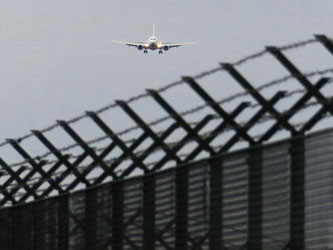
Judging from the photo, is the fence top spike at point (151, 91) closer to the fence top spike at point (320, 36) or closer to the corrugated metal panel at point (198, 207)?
the corrugated metal panel at point (198, 207)

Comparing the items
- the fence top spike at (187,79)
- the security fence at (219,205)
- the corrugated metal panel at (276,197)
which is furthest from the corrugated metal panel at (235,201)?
the fence top spike at (187,79)

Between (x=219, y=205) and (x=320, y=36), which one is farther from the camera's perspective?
(x=219, y=205)

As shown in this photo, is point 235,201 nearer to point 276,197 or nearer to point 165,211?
point 276,197

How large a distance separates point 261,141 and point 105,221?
4803 mm

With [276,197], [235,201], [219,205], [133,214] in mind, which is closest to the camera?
[276,197]

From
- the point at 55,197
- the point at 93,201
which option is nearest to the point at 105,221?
the point at 93,201

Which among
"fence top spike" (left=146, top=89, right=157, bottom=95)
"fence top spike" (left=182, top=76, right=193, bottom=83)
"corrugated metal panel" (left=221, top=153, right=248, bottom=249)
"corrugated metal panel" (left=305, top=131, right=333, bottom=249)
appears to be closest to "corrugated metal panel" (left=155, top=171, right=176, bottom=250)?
"fence top spike" (left=146, top=89, right=157, bottom=95)

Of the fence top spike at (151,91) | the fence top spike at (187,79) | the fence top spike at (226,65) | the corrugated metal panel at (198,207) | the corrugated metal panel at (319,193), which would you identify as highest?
the fence top spike at (151,91)

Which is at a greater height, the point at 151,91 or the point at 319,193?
the point at 151,91

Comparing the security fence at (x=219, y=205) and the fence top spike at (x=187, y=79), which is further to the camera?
the fence top spike at (x=187, y=79)

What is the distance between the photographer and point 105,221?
21.1 metres

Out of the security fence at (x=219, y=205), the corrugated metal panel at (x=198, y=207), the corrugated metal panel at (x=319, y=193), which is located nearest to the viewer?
the corrugated metal panel at (x=319, y=193)

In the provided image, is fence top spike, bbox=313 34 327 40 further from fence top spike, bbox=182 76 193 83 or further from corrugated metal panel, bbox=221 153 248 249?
fence top spike, bbox=182 76 193 83


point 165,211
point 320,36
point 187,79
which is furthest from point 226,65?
point 165,211
